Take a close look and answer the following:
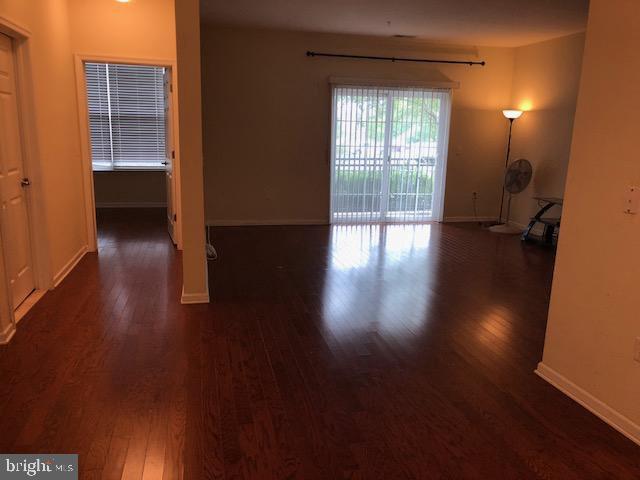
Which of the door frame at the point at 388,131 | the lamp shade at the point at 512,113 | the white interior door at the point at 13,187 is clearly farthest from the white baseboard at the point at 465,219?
the white interior door at the point at 13,187

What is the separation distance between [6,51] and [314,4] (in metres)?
2.91

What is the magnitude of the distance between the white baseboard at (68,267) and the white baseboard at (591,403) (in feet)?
11.8

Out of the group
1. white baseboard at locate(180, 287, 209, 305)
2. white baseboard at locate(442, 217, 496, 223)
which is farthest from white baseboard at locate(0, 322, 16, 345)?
white baseboard at locate(442, 217, 496, 223)

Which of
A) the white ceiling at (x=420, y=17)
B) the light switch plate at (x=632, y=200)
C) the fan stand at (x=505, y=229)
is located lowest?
the fan stand at (x=505, y=229)

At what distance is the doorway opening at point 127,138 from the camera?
786 cm

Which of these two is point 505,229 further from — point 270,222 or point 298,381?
point 298,381

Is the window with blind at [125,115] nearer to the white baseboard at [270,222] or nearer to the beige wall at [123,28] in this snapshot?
the white baseboard at [270,222]

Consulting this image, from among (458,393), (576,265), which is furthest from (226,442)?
(576,265)

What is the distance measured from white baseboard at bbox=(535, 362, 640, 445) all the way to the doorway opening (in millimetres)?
6319

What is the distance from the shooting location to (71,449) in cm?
199

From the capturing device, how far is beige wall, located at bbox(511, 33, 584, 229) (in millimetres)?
6270

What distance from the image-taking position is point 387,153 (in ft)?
23.4

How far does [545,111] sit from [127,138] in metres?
6.35

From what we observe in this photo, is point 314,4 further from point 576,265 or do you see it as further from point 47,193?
point 576,265
